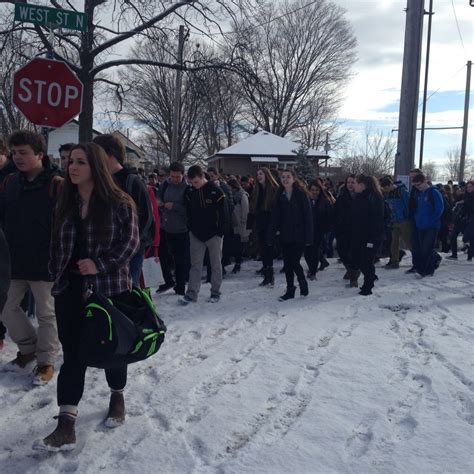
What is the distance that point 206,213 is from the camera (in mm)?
7234

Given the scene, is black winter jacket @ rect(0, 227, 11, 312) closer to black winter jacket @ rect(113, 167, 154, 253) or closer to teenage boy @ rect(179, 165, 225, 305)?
black winter jacket @ rect(113, 167, 154, 253)

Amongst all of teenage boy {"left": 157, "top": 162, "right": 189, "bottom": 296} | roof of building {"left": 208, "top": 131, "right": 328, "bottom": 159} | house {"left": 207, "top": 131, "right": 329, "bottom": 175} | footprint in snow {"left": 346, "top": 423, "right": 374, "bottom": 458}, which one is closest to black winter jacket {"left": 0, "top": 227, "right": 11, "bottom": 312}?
footprint in snow {"left": 346, "top": 423, "right": 374, "bottom": 458}

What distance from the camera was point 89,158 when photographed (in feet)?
11.3

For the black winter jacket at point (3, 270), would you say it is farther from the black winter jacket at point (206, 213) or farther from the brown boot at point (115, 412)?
the black winter jacket at point (206, 213)

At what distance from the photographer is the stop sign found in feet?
19.7

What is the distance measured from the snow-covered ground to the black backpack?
0.63 metres

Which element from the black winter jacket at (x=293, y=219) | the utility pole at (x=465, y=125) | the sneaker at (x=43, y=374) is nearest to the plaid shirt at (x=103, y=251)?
the sneaker at (x=43, y=374)

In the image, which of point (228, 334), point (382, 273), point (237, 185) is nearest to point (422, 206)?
point (382, 273)

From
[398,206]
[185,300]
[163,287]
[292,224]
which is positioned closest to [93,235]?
[185,300]

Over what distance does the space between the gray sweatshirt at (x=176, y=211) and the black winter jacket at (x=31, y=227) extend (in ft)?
10.9

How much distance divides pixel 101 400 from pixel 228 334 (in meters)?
2.10

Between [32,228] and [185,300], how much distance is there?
3.27 meters

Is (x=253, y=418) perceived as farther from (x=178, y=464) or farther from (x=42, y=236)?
(x=42, y=236)

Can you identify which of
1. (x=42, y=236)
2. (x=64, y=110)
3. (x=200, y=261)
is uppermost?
(x=64, y=110)
